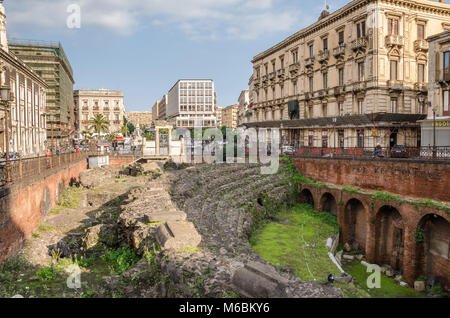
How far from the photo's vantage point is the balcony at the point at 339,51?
1309 inches

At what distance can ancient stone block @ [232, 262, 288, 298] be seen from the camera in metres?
5.91

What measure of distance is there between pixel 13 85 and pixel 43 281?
112ft

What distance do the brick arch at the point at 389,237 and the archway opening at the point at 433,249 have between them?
1392mm

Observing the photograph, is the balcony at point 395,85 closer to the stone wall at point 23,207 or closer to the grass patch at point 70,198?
Result: the grass patch at point 70,198

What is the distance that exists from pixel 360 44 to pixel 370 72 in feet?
9.53

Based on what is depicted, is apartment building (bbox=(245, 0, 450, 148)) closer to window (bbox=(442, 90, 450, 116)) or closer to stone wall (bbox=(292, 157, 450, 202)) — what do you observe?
window (bbox=(442, 90, 450, 116))

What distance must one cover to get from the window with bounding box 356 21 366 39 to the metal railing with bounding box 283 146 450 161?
1205 centimetres

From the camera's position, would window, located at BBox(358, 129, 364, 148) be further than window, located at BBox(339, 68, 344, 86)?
No

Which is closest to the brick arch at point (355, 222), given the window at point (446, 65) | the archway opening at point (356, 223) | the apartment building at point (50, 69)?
the archway opening at point (356, 223)

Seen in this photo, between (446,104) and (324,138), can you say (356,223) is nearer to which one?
(446,104)

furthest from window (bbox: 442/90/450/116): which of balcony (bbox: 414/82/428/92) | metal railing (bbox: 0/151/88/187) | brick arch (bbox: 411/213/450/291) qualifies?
metal railing (bbox: 0/151/88/187)

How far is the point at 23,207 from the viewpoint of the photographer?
12.1 m

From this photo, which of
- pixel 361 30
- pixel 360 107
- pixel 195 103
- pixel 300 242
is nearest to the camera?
pixel 300 242

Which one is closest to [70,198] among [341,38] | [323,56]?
[323,56]
